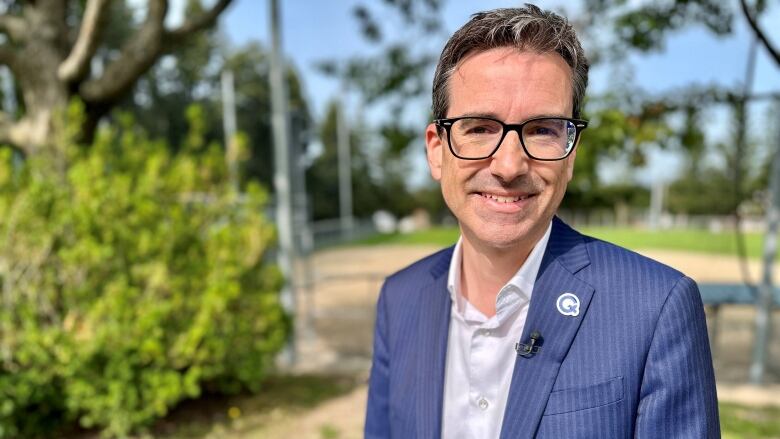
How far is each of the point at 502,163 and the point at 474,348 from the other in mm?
434

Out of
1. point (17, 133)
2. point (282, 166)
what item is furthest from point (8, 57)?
point (282, 166)

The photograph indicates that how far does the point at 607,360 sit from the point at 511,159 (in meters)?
0.42

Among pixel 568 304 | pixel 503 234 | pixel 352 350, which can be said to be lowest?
pixel 352 350

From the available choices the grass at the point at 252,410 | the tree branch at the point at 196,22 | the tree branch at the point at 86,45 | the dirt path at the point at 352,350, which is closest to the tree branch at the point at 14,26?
the tree branch at the point at 86,45

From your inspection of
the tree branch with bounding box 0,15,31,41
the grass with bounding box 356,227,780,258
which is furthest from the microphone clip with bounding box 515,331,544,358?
the grass with bounding box 356,227,780,258

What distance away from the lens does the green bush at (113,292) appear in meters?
4.07

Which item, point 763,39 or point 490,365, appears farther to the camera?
point 763,39

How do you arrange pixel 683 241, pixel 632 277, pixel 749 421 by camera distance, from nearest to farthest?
pixel 632 277, pixel 749 421, pixel 683 241

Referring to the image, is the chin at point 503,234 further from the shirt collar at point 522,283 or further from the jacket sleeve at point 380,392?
the jacket sleeve at point 380,392

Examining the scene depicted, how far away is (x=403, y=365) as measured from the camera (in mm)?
1359

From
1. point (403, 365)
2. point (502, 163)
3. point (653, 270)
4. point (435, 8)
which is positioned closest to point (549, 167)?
point (502, 163)

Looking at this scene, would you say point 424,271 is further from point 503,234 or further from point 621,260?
point 621,260

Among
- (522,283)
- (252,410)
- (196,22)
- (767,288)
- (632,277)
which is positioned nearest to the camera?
(632,277)

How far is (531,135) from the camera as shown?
3.44 ft
